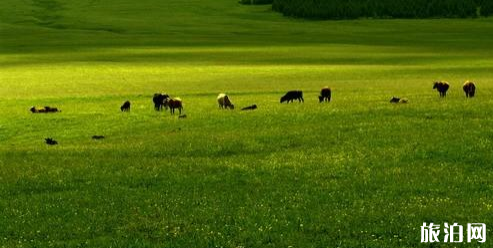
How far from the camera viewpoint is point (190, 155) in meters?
25.9

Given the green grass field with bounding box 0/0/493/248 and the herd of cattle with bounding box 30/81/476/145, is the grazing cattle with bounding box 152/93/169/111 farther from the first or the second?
the green grass field with bounding box 0/0/493/248

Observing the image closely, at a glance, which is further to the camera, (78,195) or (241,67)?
(241,67)

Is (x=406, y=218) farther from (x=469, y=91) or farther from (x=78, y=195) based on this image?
(x=469, y=91)

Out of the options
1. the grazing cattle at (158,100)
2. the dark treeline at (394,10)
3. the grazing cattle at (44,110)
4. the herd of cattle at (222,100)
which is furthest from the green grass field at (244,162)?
the dark treeline at (394,10)

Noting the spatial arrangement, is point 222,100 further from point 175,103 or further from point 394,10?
point 394,10

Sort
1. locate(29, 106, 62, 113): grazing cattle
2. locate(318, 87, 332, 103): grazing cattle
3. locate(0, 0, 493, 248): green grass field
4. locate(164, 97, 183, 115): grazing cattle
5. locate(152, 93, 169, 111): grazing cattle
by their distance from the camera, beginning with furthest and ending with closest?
locate(318, 87, 332, 103): grazing cattle < locate(29, 106, 62, 113): grazing cattle < locate(152, 93, 169, 111): grazing cattle < locate(164, 97, 183, 115): grazing cattle < locate(0, 0, 493, 248): green grass field

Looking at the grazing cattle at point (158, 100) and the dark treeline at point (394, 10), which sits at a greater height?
the dark treeline at point (394, 10)

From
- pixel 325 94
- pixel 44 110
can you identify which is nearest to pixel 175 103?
pixel 44 110

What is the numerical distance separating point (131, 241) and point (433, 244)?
685cm

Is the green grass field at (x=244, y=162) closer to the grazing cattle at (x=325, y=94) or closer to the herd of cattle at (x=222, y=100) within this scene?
the herd of cattle at (x=222, y=100)

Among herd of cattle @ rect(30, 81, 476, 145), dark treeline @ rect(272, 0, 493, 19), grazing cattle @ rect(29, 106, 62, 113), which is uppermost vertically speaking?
dark treeline @ rect(272, 0, 493, 19)

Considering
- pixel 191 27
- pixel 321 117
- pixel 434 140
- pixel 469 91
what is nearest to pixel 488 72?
pixel 469 91

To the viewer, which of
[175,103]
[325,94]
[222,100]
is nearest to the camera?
[175,103]

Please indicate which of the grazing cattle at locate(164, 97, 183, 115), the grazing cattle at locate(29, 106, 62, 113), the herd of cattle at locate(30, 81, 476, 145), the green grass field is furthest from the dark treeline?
the grazing cattle at locate(164, 97, 183, 115)
